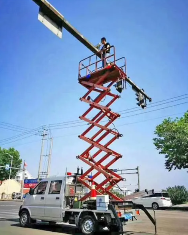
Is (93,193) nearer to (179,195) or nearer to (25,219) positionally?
(25,219)

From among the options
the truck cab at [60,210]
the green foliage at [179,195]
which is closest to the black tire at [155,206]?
the green foliage at [179,195]

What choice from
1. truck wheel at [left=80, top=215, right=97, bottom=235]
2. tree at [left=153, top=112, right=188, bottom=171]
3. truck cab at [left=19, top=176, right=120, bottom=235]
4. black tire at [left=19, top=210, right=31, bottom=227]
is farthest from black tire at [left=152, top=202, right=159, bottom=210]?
truck wheel at [left=80, top=215, right=97, bottom=235]

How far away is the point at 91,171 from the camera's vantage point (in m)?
10.7

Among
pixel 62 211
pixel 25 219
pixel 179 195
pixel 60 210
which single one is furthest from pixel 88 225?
pixel 179 195

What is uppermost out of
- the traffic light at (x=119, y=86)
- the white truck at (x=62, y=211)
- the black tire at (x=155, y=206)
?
the traffic light at (x=119, y=86)

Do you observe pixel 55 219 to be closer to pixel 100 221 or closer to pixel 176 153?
pixel 100 221

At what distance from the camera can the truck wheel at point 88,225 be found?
8.52 metres

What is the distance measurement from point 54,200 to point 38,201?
1.09 metres

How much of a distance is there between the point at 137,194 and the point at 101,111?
4.30 metres

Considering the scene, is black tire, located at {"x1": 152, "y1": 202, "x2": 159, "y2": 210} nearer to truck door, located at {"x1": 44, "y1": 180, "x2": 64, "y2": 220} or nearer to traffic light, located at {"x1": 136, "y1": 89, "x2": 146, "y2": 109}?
traffic light, located at {"x1": 136, "y1": 89, "x2": 146, "y2": 109}

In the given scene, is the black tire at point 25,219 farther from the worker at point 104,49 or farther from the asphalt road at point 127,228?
the worker at point 104,49

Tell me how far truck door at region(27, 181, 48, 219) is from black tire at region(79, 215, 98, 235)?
2406 mm

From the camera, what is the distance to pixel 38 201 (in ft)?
34.9

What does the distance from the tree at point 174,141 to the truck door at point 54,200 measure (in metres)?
17.2
